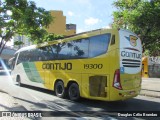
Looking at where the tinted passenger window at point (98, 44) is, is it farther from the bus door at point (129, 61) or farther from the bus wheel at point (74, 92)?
the bus wheel at point (74, 92)

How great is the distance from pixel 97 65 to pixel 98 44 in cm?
88

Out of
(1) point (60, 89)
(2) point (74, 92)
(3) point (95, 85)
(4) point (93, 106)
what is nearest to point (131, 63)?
(3) point (95, 85)

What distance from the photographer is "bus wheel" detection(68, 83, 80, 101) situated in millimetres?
13656

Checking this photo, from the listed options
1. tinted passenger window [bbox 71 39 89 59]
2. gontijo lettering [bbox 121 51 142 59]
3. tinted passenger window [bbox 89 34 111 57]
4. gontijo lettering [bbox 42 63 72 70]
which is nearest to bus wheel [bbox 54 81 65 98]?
gontijo lettering [bbox 42 63 72 70]

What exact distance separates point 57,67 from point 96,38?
135 inches

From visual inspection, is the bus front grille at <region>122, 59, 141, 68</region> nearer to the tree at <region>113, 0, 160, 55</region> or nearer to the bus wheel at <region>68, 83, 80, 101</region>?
the bus wheel at <region>68, 83, 80, 101</region>

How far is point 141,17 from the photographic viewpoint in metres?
19.1

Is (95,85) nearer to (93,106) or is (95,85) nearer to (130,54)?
(93,106)

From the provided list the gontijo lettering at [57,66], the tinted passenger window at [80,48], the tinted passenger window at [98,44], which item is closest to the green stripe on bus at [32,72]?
the gontijo lettering at [57,66]

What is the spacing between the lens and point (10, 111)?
998 cm

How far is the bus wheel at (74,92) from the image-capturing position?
1366 centimetres

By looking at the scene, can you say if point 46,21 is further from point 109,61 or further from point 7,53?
point 7,53

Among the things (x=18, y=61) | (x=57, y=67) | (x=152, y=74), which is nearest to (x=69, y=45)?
(x=57, y=67)

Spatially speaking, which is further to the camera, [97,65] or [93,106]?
[93,106]
